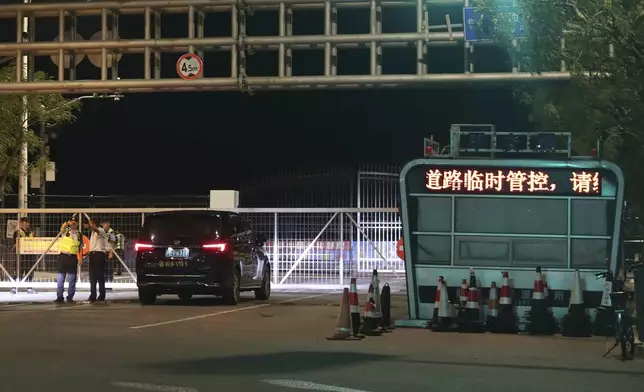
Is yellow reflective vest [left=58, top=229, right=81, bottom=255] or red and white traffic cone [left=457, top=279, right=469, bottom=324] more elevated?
yellow reflective vest [left=58, top=229, right=81, bottom=255]

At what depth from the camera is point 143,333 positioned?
12.9 metres

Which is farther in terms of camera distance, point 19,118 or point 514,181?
point 19,118

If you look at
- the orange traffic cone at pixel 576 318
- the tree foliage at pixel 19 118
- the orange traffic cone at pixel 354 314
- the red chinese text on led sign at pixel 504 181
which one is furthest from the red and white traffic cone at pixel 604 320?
the tree foliage at pixel 19 118

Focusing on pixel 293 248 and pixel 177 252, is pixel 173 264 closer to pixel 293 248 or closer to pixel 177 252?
pixel 177 252

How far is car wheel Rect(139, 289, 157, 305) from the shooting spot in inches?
698

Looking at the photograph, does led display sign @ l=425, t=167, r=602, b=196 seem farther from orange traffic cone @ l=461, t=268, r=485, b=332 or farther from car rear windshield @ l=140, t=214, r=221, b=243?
car rear windshield @ l=140, t=214, r=221, b=243

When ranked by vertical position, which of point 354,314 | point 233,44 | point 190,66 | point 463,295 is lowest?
point 354,314

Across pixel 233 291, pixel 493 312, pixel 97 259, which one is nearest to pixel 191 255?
pixel 233 291

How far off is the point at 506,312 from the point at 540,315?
51 cm

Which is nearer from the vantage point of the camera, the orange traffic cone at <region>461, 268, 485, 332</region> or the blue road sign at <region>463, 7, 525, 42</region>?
the orange traffic cone at <region>461, 268, 485, 332</region>

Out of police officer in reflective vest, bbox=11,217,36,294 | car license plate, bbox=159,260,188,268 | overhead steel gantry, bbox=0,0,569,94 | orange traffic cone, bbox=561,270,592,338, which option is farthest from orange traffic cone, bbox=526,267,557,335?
police officer in reflective vest, bbox=11,217,36,294

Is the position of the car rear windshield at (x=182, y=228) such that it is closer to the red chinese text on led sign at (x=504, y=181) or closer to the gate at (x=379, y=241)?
the red chinese text on led sign at (x=504, y=181)

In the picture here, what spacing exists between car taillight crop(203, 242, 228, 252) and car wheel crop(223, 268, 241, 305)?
59 cm

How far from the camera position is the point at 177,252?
1705 cm
